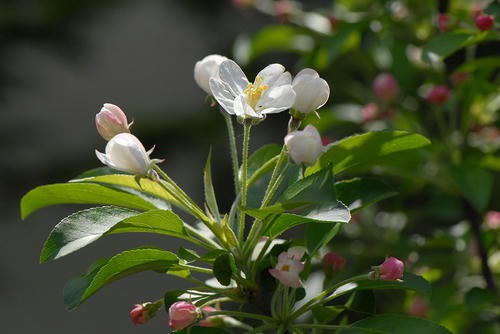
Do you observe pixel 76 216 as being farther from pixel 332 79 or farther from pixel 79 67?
pixel 79 67

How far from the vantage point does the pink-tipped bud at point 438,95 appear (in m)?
1.24

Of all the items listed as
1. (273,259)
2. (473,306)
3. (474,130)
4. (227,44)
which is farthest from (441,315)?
(227,44)

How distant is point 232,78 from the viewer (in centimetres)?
77

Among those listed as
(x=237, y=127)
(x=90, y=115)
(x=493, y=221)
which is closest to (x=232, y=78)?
(x=493, y=221)

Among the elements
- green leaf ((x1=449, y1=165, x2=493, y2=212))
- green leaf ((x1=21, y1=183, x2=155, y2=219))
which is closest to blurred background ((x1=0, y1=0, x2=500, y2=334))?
green leaf ((x1=449, y1=165, x2=493, y2=212))

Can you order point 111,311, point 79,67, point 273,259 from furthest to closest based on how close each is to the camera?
point 79,67
point 111,311
point 273,259

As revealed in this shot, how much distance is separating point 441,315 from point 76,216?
85cm

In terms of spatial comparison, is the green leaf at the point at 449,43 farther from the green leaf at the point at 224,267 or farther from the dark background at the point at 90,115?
the dark background at the point at 90,115

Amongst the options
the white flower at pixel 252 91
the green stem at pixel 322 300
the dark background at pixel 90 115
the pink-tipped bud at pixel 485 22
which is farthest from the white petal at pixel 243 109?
the dark background at pixel 90 115

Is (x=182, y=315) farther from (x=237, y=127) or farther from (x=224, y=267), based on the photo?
(x=237, y=127)

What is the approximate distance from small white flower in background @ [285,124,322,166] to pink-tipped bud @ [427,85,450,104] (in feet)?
2.17

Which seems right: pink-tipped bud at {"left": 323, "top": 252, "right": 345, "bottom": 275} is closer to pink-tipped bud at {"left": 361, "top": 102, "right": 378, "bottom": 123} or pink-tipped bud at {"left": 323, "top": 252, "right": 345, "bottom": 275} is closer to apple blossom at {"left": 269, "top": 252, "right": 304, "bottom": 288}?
apple blossom at {"left": 269, "top": 252, "right": 304, "bottom": 288}

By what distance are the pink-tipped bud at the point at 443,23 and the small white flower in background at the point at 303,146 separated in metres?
0.64

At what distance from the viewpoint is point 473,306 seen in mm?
1049
